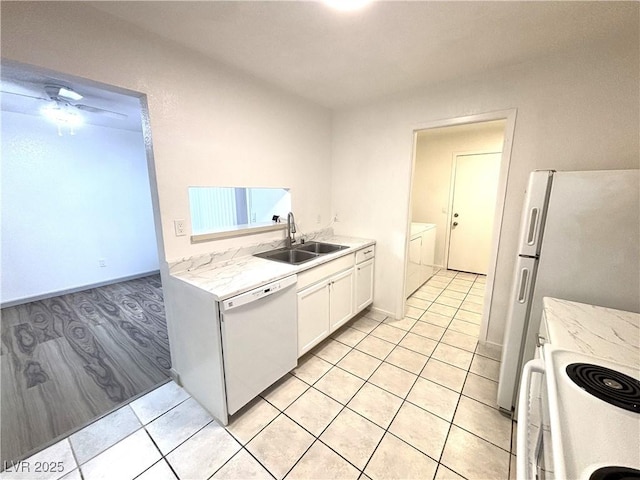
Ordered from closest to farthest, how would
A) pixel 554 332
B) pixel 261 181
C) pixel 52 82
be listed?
pixel 554 332
pixel 52 82
pixel 261 181

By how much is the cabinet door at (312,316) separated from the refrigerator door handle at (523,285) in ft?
4.52

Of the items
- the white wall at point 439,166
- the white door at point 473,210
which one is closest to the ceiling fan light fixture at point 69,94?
the white wall at point 439,166

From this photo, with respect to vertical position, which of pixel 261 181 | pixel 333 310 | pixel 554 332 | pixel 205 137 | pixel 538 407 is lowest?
pixel 333 310

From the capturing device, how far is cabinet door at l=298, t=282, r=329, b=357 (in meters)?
2.06

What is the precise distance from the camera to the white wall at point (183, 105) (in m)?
1.27

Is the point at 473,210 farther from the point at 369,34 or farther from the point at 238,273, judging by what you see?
the point at 238,273

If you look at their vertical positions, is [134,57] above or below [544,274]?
above

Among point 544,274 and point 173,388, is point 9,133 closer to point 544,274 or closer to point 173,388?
point 173,388

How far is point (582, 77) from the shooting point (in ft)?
5.81

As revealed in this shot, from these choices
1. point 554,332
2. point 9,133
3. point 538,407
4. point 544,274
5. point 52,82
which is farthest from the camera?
point 9,133

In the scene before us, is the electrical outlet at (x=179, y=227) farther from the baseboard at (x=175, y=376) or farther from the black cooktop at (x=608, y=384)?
the black cooktop at (x=608, y=384)

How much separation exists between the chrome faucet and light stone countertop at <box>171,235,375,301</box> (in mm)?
451

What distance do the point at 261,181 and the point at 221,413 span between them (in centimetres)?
180

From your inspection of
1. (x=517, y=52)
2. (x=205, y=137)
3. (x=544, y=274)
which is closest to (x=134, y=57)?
(x=205, y=137)
